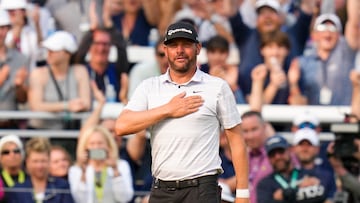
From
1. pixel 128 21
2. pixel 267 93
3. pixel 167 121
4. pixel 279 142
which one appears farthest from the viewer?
pixel 128 21

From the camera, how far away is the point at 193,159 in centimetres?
694

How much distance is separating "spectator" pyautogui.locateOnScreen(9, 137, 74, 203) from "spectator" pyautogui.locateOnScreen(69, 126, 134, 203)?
12 centimetres

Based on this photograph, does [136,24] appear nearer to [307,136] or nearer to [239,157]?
[307,136]

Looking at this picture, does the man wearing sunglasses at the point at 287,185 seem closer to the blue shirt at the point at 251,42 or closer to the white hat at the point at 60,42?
the blue shirt at the point at 251,42

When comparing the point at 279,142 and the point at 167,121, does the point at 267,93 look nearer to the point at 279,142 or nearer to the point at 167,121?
the point at 279,142

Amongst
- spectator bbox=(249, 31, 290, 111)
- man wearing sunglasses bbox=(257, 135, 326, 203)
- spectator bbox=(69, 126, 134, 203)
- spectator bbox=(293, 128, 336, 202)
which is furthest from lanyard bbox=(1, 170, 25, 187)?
spectator bbox=(293, 128, 336, 202)

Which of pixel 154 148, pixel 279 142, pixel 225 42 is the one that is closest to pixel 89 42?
pixel 225 42

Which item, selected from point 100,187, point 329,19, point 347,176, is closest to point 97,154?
point 100,187

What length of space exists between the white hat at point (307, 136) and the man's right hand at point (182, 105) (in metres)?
3.89

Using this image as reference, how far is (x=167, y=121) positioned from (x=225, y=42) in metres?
4.67

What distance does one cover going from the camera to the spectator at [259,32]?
11547mm

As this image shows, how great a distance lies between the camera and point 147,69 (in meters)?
11.5

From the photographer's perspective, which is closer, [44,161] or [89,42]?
[44,161]

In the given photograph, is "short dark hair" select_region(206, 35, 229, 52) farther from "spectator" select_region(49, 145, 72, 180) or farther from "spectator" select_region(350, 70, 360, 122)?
"spectator" select_region(49, 145, 72, 180)
